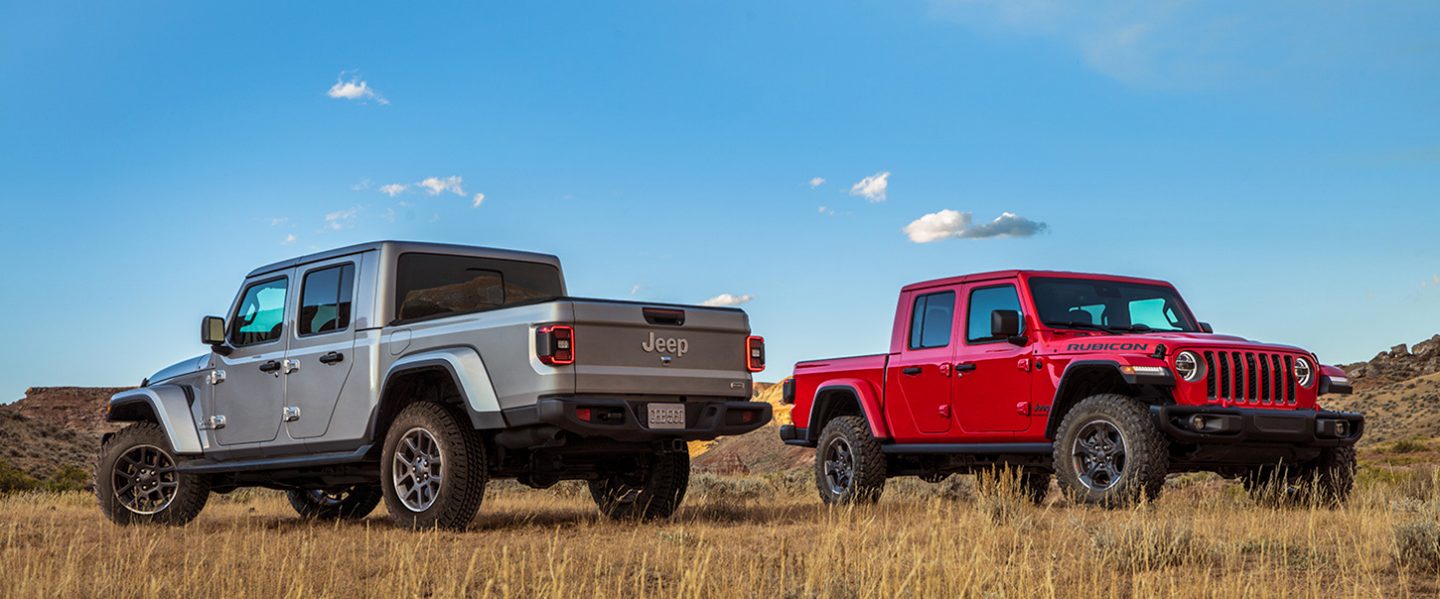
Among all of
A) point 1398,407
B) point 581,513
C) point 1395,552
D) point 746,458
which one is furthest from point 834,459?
point 1398,407

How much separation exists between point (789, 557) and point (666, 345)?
2640 mm

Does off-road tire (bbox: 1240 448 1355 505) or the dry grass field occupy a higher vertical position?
off-road tire (bbox: 1240 448 1355 505)

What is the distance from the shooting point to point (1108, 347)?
11086 mm

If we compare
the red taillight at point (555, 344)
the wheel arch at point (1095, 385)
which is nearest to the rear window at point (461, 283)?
the red taillight at point (555, 344)

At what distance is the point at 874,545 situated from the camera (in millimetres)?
8391

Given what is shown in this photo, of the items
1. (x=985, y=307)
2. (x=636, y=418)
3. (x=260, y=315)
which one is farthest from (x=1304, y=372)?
(x=260, y=315)

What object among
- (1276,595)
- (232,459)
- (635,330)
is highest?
(635,330)

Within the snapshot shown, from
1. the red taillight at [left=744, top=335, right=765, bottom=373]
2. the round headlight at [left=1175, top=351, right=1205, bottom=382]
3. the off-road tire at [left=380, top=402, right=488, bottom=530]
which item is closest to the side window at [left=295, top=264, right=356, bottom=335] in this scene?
the off-road tire at [left=380, top=402, right=488, bottom=530]

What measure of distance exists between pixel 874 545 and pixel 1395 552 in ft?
9.44

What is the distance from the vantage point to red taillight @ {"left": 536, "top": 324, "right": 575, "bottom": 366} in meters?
9.34

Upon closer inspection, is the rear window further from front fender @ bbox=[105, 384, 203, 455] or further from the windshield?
the windshield

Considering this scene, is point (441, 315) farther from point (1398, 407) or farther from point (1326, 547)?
point (1398, 407)

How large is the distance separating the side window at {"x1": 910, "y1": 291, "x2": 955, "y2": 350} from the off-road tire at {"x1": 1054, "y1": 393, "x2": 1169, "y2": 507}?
1776mm

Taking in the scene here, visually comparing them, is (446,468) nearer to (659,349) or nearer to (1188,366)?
(659,349)
